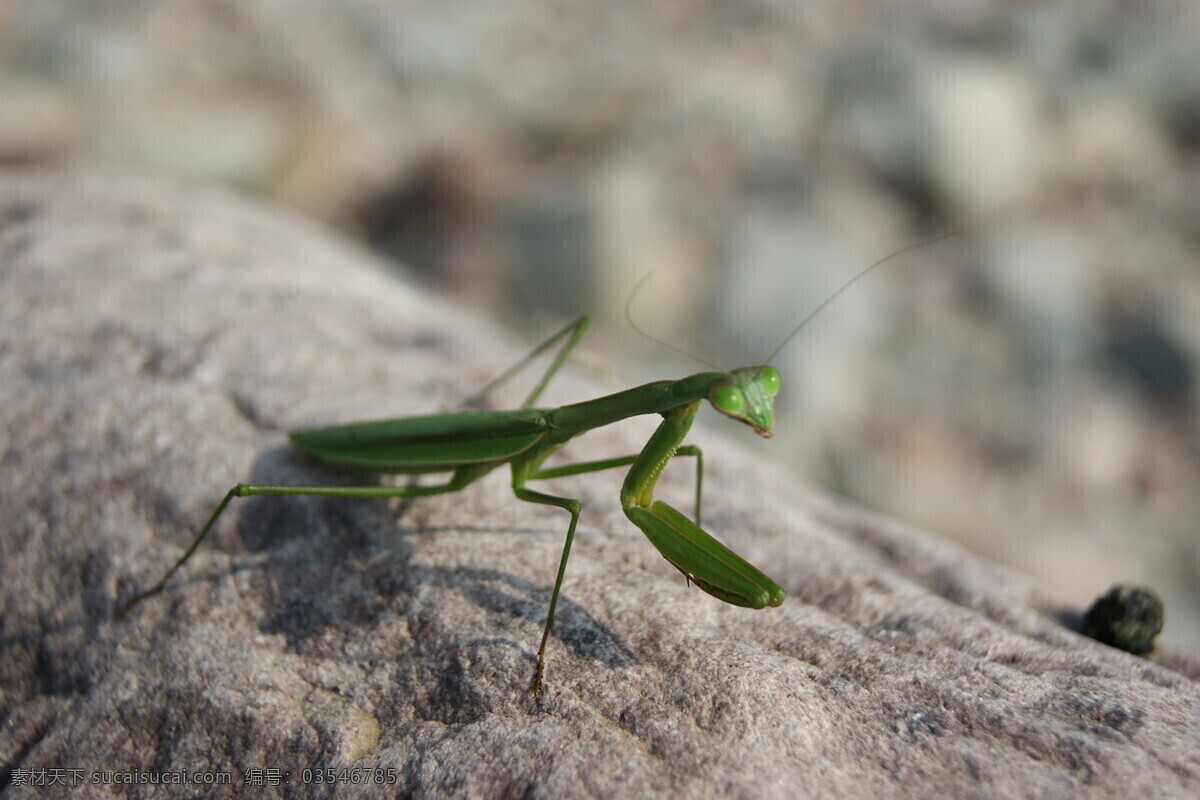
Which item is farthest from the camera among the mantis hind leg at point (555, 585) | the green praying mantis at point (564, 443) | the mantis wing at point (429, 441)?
the mantis wing at point (429, 441)

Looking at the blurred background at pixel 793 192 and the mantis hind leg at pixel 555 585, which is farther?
the blurred background at pixel 793 192

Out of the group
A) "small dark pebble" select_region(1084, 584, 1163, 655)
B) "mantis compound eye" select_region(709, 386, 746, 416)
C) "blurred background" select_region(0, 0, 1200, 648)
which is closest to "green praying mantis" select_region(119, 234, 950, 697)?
"mantis compound eye" select_region(709, 386, 746, 416)

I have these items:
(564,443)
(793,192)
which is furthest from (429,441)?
(793,192)

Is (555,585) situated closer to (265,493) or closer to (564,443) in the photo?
(564,443)

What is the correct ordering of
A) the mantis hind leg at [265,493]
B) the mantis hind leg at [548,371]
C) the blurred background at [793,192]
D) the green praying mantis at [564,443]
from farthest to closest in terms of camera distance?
the blurred background at [793,192], the mantis hind leg at [548,371], the mantis hind leg at [265,493], the green praying mantis at [564,443]

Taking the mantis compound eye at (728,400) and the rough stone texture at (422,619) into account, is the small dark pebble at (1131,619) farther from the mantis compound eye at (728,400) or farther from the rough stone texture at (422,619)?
the mantis compound eye at (728,400)

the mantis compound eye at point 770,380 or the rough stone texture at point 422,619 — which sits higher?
the mantis compound eye at point 770,380

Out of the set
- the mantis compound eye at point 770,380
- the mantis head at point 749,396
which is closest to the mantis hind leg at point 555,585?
the mantis head at point 749,396
